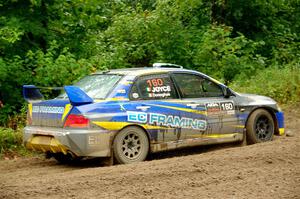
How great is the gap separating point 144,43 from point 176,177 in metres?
12.5

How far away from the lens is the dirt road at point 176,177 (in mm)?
7401

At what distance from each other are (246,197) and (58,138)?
138 inches

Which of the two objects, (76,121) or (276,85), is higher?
(276,85)

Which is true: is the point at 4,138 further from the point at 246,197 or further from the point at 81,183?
the point at 246,197

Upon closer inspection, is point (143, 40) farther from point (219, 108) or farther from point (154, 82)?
point (154, 82)

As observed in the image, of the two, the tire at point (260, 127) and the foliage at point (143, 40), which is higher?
the foliage at point (143, 40)

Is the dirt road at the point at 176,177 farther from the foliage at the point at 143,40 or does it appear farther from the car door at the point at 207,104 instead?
the foliage at the point at 143,40

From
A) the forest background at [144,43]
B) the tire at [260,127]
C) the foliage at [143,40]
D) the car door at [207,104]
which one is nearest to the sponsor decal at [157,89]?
the car door at [207,104]

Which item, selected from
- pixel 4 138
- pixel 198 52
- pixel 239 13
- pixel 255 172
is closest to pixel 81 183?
pixel 255 172

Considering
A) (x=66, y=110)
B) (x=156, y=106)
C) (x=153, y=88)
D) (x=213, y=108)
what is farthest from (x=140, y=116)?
(x=213, y=108)

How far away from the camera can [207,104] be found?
10.9m

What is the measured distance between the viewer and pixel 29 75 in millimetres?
14055

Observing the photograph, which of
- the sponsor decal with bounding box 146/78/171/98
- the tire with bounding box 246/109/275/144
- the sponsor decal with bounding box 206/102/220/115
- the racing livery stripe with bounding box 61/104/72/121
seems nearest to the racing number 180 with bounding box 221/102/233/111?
the sponsor decal with bounding box 206/102/220/115

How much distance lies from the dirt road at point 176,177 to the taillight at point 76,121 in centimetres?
67
